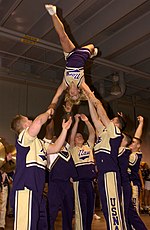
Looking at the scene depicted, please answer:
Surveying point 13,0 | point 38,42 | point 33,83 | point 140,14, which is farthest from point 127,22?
point 33,83

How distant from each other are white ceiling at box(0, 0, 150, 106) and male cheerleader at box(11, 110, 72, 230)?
278 cm

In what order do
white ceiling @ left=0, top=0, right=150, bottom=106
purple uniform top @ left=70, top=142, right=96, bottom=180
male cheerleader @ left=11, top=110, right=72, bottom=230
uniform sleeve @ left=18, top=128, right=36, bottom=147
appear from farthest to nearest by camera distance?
white ceiling @ left=0, top=0, right=150, bottom=106 → purple uniform top @ left=70, top=142, right=96, bottom=180 → uniform sleeve @ left=18, top=128, right=36, bottom=147 → male cheerleader @ left=11, top=110, right=72, bottom=230

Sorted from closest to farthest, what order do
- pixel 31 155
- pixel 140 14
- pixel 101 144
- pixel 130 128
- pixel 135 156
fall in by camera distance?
1. pixel 31 155
2. pixel 101 144
3. pixel 135 156
4. pixel 140 14
5. pixel 130 128

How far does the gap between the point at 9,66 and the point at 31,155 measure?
5030 millimetres

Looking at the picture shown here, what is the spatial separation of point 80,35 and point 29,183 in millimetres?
3824

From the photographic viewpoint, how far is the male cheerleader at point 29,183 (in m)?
2.40

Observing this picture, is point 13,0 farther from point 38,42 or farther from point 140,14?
point 140,14

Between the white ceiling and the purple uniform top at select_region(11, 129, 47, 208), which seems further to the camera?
the white ceiling

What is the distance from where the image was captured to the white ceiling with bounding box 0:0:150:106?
15.5 feet

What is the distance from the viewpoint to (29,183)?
2.49 m

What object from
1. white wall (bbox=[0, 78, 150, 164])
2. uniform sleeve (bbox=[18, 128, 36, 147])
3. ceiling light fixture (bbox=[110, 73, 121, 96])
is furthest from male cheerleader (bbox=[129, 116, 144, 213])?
white wall (bbox=[0, 78, 150, 164])

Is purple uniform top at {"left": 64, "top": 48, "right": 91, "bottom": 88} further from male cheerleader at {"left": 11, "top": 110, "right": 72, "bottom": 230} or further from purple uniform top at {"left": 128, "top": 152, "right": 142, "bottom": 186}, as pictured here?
purple uniform top at {"left": 128, "top": 152, "right": 142, "bottom": 186}

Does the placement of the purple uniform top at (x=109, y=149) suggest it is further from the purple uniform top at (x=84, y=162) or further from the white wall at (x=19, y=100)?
the white wall at (x=19, y=100)

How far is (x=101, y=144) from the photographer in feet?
10.4
